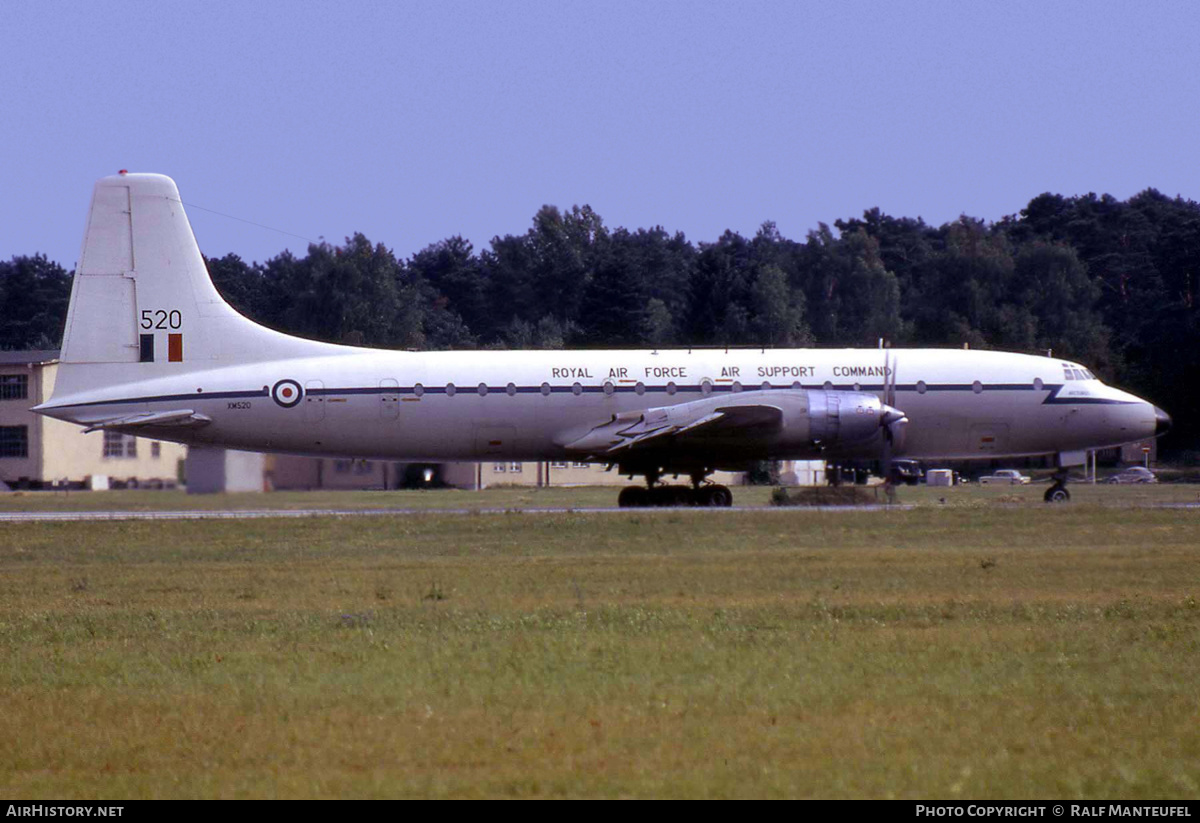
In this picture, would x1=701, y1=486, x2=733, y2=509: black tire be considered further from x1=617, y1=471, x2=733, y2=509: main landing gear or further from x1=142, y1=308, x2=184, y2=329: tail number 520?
x1=142, y1=308, x2=184, y2=329: tail number 520

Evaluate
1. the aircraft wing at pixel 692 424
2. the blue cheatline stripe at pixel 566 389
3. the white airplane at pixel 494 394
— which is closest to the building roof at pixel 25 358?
the white airplane at pixel 494 394

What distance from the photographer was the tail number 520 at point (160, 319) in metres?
37.3

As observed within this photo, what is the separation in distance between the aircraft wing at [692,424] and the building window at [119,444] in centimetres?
1228

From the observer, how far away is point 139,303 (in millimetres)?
37406

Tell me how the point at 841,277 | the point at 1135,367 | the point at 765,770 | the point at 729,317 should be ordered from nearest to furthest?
the point at 765,770
the point at 1135,367
the point at 729,317
the point at 841,277

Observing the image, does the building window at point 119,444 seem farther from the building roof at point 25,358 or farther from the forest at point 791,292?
the forest at point 791,292

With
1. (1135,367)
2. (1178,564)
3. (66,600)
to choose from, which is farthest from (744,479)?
(66,600)

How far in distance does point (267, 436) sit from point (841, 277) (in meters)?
84.7

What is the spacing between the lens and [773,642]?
14.5 metres

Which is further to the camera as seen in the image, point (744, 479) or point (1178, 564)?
point (744, 479)

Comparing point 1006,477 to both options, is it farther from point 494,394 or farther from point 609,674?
point 609,674

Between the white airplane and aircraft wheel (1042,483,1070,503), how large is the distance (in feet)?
0.36
